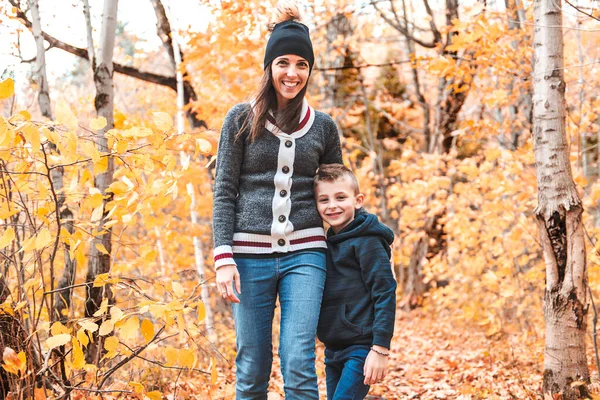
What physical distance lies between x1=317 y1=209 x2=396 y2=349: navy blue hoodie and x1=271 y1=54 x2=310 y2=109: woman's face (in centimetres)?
63

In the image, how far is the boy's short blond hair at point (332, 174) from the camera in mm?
2555

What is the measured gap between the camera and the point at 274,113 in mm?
2570

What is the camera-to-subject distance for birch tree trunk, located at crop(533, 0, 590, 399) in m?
3.30

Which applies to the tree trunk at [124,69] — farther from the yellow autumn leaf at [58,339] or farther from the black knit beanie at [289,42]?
the yellow autumn leaf at [58,339]

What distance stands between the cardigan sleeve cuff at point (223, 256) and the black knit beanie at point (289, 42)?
33.6 inches

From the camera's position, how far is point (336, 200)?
8.39 feet

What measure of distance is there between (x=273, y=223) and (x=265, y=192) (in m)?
0.15

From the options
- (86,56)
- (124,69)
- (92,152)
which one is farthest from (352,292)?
(124,69)

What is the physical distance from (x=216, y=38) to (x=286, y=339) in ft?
18.6

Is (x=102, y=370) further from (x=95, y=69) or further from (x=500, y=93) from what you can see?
(x=500, y=93)

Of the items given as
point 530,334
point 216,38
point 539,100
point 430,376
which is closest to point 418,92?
point 216,38

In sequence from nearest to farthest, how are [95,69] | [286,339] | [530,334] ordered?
1. [286,339]
2. [95,69]
3. [530,334]

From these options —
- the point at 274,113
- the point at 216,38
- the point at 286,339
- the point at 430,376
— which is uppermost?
the point at 216,38

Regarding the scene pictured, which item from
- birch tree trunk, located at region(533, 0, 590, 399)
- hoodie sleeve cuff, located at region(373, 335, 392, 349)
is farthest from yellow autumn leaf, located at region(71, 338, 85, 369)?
birch tree trunk, located at region(533, 0, 590, 399)
